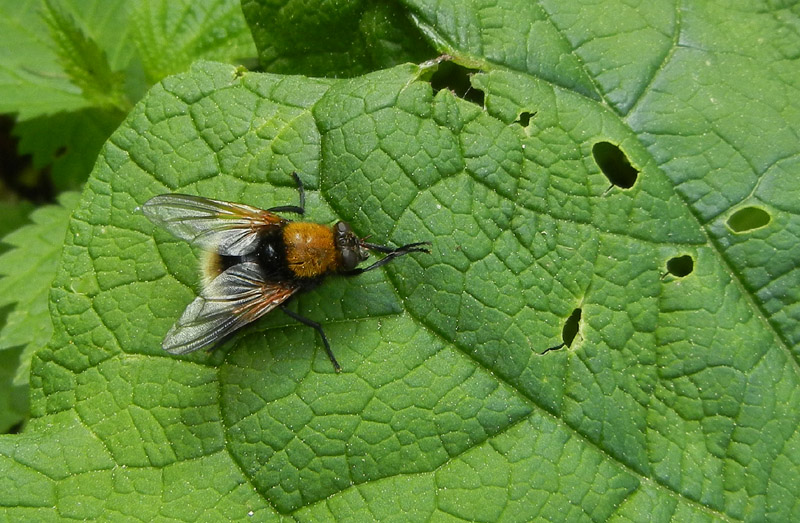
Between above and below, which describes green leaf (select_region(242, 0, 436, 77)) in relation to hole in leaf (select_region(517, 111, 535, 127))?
above

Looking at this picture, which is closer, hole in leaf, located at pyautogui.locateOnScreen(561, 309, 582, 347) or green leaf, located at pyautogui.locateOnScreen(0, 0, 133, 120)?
hole in leaf, located at pyautogui.locateOnScreen(561, 309, 582, 347)

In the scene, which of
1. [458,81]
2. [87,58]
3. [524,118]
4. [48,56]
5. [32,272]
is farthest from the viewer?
[48,56]

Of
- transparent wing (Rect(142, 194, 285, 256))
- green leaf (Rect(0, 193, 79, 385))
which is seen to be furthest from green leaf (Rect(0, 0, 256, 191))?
transparent wing (Rect(142, 194, 285, 256))

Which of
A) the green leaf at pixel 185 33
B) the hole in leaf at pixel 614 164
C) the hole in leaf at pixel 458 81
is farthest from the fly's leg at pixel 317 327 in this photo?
the green leaf at pixel 185 33

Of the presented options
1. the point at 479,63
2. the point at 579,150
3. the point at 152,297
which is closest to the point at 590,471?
the point at 579,150

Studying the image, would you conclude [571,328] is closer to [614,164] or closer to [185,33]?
[614,164]

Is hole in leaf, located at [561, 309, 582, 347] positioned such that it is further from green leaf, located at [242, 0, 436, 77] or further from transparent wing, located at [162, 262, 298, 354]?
green leaf, located at [242, 0, 436, 77]

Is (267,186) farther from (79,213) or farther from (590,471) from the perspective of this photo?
(590,471)

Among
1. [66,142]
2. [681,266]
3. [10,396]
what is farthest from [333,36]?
[10,396]
